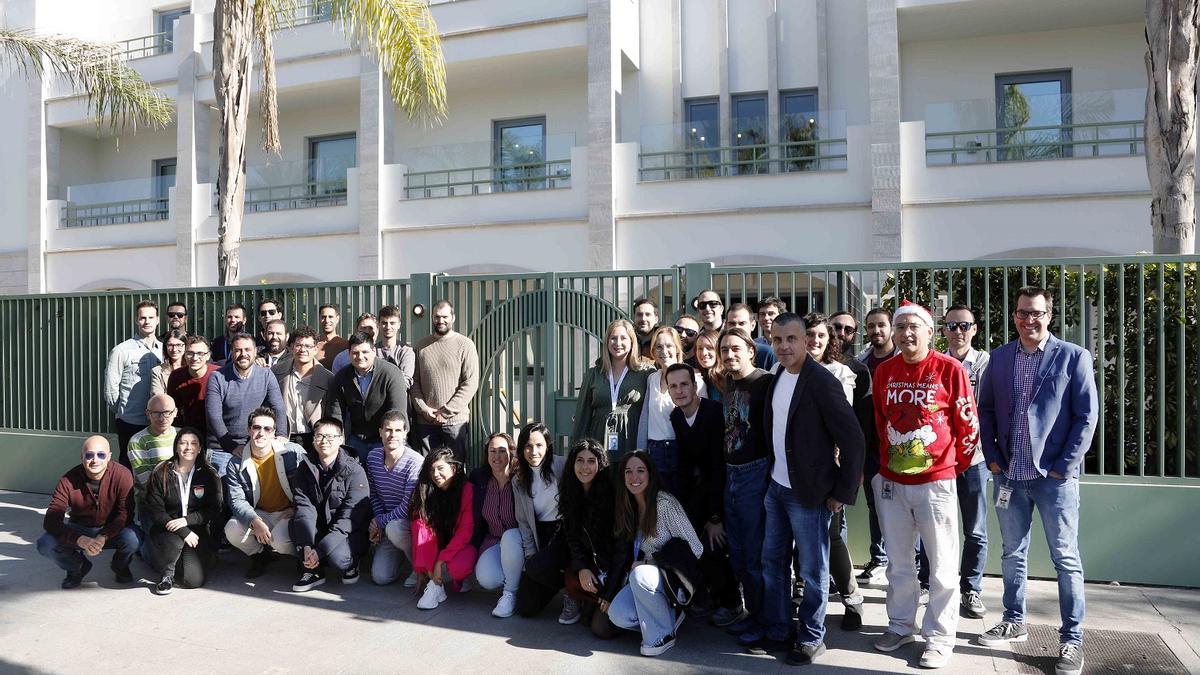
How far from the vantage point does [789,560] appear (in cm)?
469

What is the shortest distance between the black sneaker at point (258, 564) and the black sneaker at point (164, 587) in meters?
0.50

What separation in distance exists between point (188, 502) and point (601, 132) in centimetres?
994

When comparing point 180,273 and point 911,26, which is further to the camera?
point 180,273

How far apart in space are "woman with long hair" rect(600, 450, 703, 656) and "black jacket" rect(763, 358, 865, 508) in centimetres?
82

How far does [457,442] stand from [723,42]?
34.4 ft

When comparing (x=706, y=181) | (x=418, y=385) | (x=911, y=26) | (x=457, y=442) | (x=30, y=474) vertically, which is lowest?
(x=30, y=474)

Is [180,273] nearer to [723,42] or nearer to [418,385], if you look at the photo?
[723,42]

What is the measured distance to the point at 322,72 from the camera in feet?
54.5

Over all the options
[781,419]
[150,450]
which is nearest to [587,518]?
[781,419]

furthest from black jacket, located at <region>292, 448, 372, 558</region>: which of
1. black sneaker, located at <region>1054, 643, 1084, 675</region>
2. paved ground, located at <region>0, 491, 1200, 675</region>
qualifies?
black sneaker, located at <region>1054, 643, 1084, 675</region>

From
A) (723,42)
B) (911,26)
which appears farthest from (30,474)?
(911,26)

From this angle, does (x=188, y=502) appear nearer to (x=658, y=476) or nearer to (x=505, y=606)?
(x=505, y=606)

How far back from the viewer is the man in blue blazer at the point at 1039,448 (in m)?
4.40

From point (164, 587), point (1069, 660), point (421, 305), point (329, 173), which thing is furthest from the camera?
point (329, 173)
